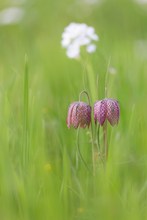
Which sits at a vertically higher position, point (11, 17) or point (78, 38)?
point (11, 17)

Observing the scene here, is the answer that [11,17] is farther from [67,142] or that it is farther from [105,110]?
[105,110]

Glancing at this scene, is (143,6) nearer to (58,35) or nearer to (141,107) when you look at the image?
(58,35)

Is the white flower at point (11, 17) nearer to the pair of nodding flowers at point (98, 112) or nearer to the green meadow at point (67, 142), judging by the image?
the green meadow at point (67, 142)

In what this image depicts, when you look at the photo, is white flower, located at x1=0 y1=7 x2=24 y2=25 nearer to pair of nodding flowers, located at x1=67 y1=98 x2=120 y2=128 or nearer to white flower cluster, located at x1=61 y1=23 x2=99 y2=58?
white flower cluster, located at x1=61 y1=23 x2=99 y2=58

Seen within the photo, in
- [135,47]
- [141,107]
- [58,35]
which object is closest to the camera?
[141,107]

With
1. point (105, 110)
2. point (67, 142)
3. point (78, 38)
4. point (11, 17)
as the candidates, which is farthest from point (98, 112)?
point (11, 17)

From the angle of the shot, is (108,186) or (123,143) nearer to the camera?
(108,186)

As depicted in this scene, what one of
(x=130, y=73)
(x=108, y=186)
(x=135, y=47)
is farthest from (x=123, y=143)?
(x=135, y=47)
